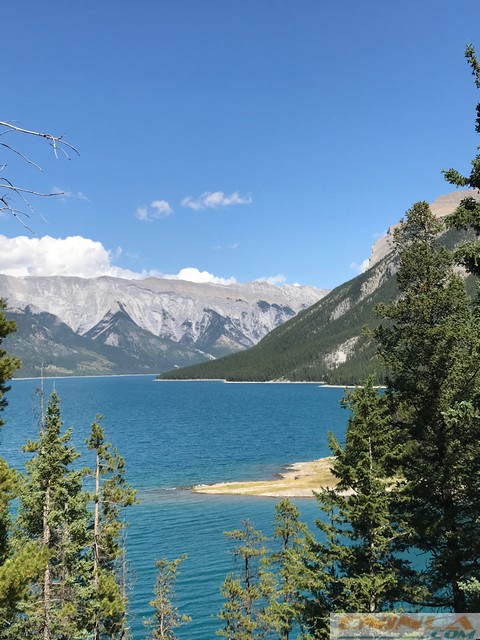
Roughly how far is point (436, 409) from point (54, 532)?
23.8 m

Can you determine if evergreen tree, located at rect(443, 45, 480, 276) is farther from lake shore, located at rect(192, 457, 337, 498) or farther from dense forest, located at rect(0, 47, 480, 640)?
lake shore, located at rect(192, 457, 337, 498)

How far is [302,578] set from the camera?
79.1 feet

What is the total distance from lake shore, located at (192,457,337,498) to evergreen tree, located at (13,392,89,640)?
51536 mm

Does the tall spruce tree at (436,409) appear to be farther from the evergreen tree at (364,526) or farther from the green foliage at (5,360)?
the green foliage at (5,360)

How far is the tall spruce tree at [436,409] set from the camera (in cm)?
2039

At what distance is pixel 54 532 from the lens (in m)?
30.7

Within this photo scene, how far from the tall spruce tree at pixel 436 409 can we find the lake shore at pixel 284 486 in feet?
186

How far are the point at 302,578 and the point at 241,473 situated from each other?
77787mm

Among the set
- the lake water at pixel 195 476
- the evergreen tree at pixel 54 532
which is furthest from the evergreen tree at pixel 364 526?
the lake water at pixel 195 476

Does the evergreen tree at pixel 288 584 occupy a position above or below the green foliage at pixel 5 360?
below

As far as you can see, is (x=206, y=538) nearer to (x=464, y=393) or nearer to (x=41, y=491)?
(x=41, y=491)

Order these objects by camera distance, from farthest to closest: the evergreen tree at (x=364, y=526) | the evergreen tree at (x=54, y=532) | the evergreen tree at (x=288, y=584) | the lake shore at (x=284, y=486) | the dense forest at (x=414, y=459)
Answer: the lake shore at (x=284, y=486)
the evergreen tree at (x=54, y=532)
the evergreen tree at (x=288, y=584)
the evergreen tree at (x=364, y=526)
the dense forest at (x=414, y=459)

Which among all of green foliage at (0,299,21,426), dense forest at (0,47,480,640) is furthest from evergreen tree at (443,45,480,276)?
green foliage at (0,299,21,426)

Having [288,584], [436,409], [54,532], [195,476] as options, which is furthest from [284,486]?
[436,409]
